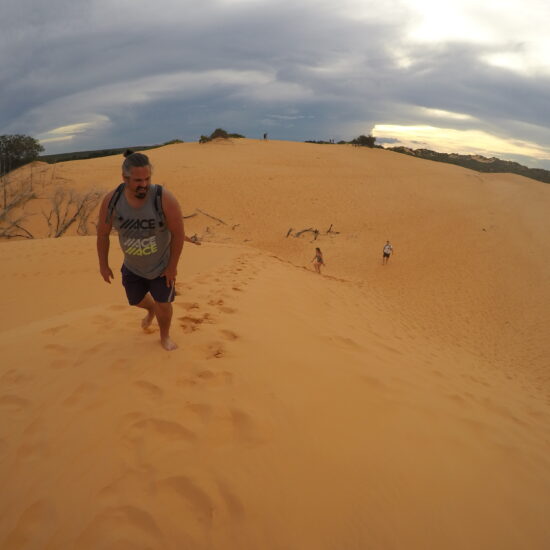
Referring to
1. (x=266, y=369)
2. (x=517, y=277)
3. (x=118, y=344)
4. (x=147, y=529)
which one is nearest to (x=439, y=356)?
(x=266, y=369)

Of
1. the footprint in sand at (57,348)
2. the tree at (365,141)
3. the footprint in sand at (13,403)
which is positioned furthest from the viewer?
the tree at (365,141)

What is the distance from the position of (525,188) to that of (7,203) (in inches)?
1138

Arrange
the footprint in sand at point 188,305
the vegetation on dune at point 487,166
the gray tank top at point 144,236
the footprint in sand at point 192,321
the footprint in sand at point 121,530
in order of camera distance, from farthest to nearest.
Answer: the vegetation on dune at point 487,166 < the footprint in sand at point 188,305 < the footprint in sand at point 192,321 < the gray tank top at point 144,236 < the footprint in sand at point 121,530

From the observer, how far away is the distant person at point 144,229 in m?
2.36

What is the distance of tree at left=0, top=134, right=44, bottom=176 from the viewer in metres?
23.5

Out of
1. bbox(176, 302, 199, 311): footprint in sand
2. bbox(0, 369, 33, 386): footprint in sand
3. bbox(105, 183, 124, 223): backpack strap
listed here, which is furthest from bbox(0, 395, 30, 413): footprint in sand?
bbox(176, 302, 199, 311): footprint in sand

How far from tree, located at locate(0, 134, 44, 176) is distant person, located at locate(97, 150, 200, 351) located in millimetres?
26298

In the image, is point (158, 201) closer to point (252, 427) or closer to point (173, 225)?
point (173, 225)

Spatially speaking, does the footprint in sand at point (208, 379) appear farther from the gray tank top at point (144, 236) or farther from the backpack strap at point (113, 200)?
the backpack strap at point (113, 200)

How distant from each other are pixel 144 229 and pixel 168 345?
98 centimetres

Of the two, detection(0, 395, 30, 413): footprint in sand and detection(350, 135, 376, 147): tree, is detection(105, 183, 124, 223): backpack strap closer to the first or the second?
detection(0, 395, 30, 413): footprint in sand

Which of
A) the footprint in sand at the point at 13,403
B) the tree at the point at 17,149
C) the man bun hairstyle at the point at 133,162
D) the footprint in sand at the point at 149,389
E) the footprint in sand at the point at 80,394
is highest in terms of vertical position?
the tree at the point at 17,149

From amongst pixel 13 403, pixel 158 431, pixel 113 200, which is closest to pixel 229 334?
pixel 158 431

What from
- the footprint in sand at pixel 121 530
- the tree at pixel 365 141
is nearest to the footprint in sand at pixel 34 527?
the footprint in sand at pixel 121 530
